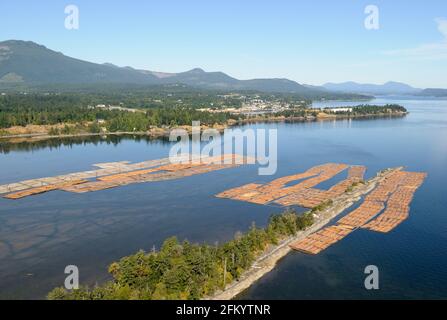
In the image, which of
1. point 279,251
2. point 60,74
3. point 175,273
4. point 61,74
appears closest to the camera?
point 175,273

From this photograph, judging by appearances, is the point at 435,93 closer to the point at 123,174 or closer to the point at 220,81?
the point at 220,81

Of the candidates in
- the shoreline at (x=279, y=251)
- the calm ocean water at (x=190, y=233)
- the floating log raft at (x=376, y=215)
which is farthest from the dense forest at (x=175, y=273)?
the floating log raft at (x=376, y=215)

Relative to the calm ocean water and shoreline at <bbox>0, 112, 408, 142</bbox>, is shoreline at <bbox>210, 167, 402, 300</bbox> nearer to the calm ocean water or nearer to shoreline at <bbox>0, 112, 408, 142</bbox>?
the calm ocean water

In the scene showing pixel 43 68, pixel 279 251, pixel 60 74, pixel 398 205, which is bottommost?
pixel 279 251

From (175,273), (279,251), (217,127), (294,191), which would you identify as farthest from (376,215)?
(217,127)

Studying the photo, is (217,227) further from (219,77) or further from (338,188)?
(219,77)

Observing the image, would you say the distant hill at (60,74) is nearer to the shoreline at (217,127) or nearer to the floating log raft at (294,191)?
the shoreline at (217,127)
